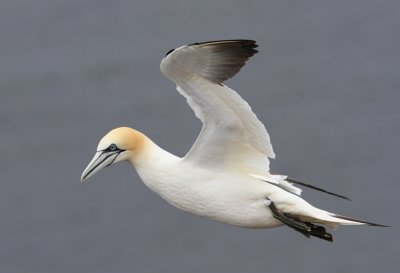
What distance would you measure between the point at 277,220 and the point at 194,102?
120cm

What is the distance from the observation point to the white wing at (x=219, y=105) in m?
11.2

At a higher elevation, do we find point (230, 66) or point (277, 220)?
point (230, 66)

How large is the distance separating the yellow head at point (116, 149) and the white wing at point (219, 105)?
1.43 feet

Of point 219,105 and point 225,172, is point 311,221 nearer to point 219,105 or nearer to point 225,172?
point 225,172

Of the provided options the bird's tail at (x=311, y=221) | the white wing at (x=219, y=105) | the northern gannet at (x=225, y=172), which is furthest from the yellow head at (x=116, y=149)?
the bird's tail at (x=311, y=221)

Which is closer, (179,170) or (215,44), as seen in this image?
(215,44)

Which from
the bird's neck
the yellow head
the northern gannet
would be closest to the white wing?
the northern gannet

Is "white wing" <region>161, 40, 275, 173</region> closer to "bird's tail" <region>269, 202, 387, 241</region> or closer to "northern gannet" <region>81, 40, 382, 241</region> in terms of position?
"northern gannet" <region>81, 40, 382, 241</region>

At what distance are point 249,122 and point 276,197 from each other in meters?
0.64

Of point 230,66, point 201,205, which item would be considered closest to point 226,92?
point 230,66

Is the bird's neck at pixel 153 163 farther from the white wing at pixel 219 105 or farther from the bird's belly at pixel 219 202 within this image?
the white wing at pixel 219 105

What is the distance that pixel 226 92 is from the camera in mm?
11438

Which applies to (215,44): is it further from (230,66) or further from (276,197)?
(276,197)

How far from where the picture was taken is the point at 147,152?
12.0 metres
